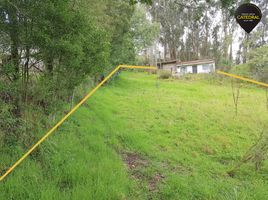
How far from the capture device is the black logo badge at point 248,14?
79.8 inches

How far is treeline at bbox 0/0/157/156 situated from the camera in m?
2.30

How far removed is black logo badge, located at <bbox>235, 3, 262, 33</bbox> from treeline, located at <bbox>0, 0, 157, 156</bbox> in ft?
5.84

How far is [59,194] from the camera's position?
223cm

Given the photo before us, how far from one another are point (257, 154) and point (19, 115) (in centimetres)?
368

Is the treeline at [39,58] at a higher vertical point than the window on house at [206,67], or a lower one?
lower

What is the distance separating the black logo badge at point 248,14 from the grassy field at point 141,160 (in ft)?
6.98

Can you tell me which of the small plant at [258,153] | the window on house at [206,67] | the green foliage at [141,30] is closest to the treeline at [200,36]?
the window on house at [206,67]

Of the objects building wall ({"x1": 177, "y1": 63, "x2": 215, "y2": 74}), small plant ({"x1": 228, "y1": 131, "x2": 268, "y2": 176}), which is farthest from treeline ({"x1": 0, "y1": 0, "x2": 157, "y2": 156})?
building wall ({"x1": 177, "y1": 63, "x2": 215, "y2": 74})

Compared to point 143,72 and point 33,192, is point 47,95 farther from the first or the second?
point 143,72

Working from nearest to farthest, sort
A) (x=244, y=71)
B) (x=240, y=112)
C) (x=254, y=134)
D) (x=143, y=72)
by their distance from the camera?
(x=254, y=134) < (x=240, y=112) < (x=244, y=71) < (x=143, y=72)

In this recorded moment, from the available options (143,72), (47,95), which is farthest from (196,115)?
(143,72)

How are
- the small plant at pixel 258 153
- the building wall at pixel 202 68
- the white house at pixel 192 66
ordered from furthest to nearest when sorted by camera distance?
the white house at pixel 192 66 → the building wall at pixel 202 68 → the small plant at pixel 258 153

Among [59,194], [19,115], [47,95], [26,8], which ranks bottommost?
[59,194]

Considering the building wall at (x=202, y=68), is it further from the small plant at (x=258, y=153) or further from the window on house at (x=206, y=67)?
the small plant at (x=258, y=153)
